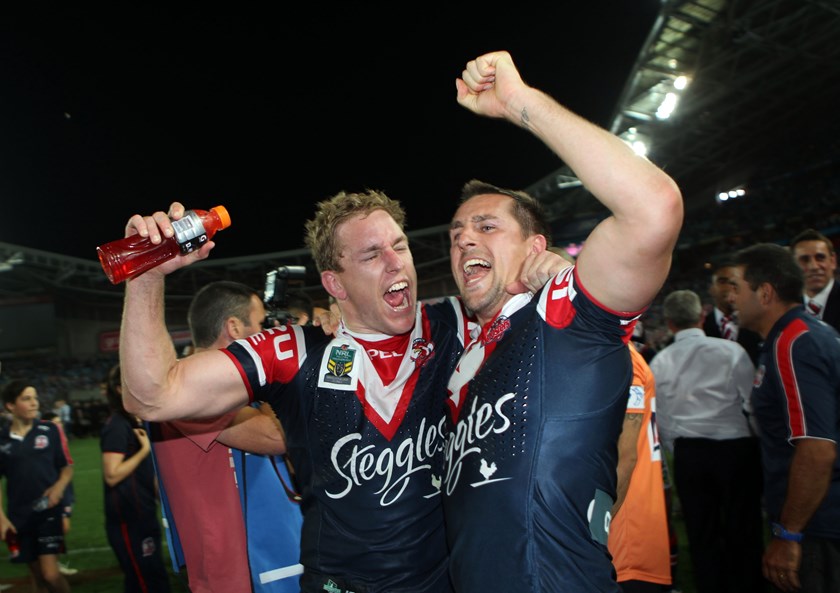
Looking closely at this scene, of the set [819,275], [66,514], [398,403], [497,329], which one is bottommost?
[66,514]

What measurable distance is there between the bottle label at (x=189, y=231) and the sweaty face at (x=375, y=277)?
0.75 metres

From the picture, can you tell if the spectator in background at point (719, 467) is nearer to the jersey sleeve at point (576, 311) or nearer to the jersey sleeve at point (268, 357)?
the jersey sleeve at point (576, 311)

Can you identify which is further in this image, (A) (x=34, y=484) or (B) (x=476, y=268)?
(A) (x=34, y=484)

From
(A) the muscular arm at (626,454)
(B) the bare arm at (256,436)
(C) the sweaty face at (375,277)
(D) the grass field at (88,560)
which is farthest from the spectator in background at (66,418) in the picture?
(A) the muscular arm at (626,454)

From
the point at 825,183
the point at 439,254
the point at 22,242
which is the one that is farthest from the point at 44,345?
the point at 825,183

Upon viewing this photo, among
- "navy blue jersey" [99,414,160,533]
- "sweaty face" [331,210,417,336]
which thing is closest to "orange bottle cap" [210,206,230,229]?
"sweaty face" [331,210,417,336]

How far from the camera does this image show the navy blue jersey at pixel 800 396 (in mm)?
3320

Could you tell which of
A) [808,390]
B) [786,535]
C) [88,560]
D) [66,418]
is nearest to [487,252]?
[808,390]

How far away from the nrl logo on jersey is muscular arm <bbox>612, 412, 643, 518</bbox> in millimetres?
1244

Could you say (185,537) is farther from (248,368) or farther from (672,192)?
(672,192)

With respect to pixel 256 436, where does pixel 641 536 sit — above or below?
below

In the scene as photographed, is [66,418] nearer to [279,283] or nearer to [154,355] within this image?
[279,283]

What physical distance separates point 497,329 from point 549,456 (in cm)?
49

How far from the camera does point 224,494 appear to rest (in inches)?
132
